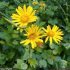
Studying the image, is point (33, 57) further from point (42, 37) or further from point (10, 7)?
point (10, 7)

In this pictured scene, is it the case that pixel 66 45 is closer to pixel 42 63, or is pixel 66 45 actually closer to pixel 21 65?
pixel 42 63

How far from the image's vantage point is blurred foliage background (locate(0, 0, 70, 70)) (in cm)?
219

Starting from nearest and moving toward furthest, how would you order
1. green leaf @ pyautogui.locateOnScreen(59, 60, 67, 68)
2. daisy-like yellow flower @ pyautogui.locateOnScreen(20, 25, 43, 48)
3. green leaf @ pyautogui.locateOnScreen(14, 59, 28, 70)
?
1. daisy-like yellow flower @ pyautogui.locateOnScreen(20, 25, 43, 48)
2. green leaf @ pyautogui.locateOnScreen(14, 59, 28, 70)
3. green leaf @ pyautogui.locateOnScreen(59, 60, 67, 68)

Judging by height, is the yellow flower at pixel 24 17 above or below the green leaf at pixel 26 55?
above

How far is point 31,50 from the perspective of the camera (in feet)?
7.07

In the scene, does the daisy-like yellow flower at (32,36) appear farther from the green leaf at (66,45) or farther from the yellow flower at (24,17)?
the green leaf at (66,45)

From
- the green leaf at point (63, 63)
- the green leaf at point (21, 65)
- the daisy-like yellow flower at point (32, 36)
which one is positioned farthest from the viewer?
the green leaf at point (63, 63)

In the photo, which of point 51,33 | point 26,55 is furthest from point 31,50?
point 51,33

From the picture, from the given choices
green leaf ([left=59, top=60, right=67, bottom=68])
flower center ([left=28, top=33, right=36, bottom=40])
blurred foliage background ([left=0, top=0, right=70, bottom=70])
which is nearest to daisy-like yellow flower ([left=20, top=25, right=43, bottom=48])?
flower center ([left=28, top=33, right=36, bottom=40])

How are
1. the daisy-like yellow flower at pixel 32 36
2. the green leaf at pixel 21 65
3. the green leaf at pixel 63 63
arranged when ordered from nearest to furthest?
the daisy-like yellow flower at pixel 32 36 < the green leaf at pixel 21 65 < the green leaf at pixel 63 63

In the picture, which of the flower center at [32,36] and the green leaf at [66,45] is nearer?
the flower center at [32,36]

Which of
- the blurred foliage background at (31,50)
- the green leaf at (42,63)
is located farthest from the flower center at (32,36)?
the green leaf at (42,63)

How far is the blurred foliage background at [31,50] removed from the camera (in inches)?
86.1

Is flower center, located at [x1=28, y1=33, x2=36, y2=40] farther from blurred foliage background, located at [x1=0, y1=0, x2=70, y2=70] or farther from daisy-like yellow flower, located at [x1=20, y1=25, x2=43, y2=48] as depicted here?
blurred foliage background, located at [x1=0, y1=0, x2=70, y2=70]
